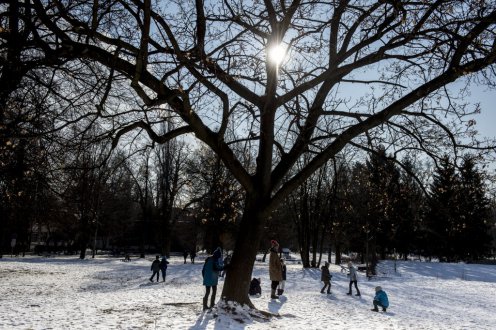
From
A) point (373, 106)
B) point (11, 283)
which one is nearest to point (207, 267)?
point (373, 106)

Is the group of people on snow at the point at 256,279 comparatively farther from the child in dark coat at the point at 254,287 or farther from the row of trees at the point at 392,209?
the row of trees at the point at 392,209

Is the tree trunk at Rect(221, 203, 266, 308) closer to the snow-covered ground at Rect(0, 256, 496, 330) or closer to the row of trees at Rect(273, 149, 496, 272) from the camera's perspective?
the snow-covered ground at Rect(0, 256, 496, 330)

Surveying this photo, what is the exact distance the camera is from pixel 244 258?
11.1 meters

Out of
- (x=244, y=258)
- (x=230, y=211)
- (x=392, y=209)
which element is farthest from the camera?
(x=230, y=211)

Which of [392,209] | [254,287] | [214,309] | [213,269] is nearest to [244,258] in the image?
[214,309]

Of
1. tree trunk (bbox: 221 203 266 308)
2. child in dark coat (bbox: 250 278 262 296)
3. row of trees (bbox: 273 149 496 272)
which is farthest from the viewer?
child in dark coat (bbox: 250 278 262 296)

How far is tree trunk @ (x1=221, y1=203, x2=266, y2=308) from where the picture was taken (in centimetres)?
1103

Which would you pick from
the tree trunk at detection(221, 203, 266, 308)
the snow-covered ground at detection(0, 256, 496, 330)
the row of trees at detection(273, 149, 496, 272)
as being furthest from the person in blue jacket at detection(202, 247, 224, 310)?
the row of trees at detection(273, 149, 496, 272)

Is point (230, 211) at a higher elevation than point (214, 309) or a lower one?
higher

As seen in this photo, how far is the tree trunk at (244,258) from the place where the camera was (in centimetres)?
1103

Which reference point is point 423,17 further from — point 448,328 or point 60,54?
point 448,328

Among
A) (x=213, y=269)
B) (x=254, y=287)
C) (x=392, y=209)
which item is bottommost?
(x=254, y=287)

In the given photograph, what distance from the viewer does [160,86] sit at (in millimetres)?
9336

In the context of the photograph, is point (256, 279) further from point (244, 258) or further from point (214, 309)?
point (214, 309)
